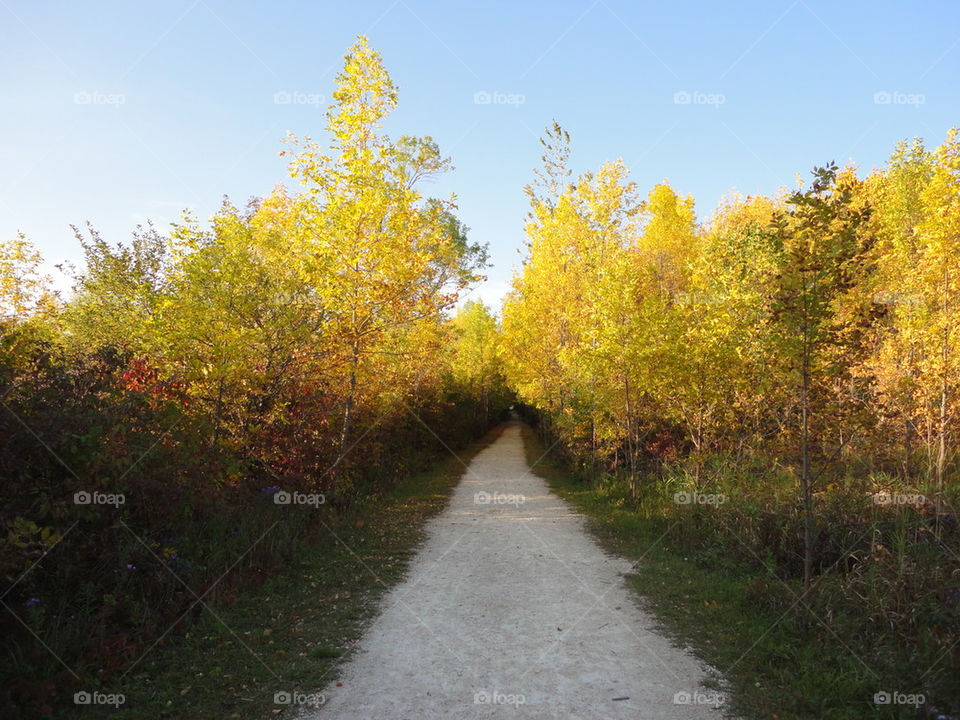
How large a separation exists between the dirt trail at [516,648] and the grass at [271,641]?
33 cm

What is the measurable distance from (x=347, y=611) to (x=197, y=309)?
486cm

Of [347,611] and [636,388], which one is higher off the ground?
[636,388]

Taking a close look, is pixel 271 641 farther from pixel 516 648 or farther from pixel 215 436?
pixel 215 436

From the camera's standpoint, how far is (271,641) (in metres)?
5.55

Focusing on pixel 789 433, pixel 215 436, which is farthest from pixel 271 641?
pixel 789 433

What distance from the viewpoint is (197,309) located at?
793 cm

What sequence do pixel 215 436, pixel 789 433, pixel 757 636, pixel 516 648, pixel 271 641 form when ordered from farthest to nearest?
pixel 215 436 → pixel 789 433 → pixel 757 636 → pixel 271 641 → pixel 516 648

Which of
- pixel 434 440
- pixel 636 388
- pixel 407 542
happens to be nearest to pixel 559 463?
pixel 434 440

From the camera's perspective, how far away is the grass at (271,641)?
4.36m

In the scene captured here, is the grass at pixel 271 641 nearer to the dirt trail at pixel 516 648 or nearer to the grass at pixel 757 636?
the dirt trail at pixel 516 648

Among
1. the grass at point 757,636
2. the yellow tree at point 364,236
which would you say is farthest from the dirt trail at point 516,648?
the yellow tree at point 364,236

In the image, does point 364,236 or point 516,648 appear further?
point 364,236

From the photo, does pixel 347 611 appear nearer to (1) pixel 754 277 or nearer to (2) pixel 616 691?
(2) pixel 616 691

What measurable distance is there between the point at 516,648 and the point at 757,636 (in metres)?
2.60
